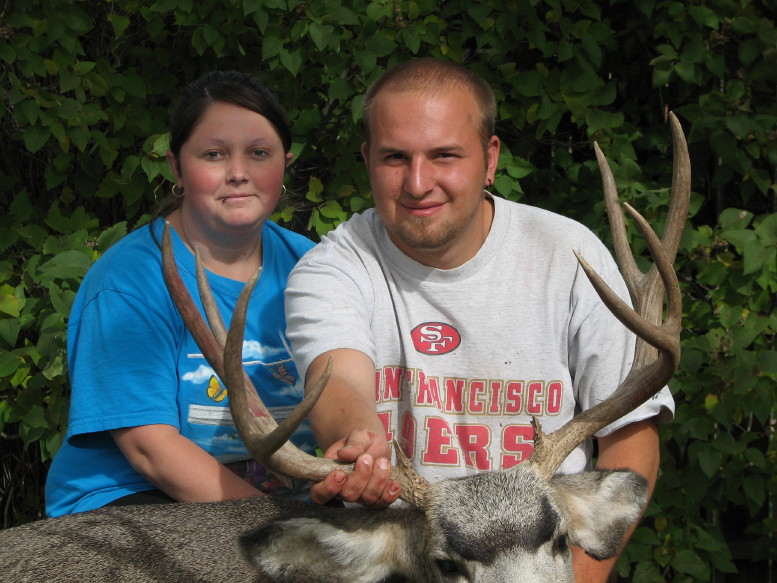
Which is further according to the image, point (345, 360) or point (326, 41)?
point (326, 41)

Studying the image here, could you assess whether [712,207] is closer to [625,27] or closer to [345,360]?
[625,27]

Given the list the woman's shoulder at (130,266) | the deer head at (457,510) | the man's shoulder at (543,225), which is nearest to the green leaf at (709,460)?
the man's shoulder at (543,225)

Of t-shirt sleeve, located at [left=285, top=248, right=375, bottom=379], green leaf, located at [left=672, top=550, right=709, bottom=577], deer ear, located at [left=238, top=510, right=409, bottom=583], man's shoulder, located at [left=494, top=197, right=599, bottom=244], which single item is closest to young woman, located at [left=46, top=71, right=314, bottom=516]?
t-shirt sleeve, located at [left=285, top=248, right=375, bottom=379]

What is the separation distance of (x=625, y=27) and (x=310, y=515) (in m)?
3.26

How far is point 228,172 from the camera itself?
3400 mm

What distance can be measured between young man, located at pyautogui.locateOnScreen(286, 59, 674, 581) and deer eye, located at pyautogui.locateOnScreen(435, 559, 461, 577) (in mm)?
561

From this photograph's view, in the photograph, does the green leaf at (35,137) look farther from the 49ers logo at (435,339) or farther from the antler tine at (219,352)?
the 49ers logo at (435,339)

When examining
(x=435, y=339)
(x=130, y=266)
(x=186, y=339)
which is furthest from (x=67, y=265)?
(x=435, y=339)

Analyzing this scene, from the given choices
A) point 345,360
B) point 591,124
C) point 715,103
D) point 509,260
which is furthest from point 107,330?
point 715,103

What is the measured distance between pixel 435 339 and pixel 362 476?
0.82m

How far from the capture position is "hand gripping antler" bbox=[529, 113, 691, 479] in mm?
2467

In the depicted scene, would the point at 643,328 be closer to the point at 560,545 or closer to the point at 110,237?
the point at 560,545

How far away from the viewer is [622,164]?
429 centimetres

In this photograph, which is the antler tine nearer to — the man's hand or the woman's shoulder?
the man's hand
